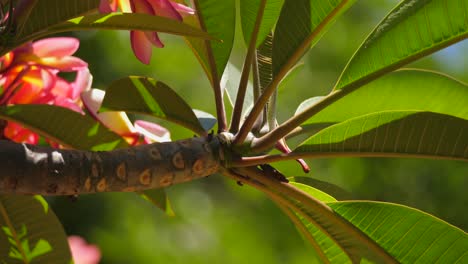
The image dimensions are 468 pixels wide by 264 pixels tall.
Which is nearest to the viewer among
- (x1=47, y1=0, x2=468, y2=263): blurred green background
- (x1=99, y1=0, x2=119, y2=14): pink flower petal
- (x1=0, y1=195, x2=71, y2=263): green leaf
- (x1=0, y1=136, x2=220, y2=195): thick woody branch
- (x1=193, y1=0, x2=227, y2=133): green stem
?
(x1=0, y1=136, x2=220, y2=195): thick woody branch

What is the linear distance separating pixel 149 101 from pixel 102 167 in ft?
0.58

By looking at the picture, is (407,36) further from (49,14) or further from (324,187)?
(49,14)

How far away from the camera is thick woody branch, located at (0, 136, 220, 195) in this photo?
0.86 metres

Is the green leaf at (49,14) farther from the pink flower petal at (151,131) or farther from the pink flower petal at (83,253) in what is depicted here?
the pink flower petal at (83,253)

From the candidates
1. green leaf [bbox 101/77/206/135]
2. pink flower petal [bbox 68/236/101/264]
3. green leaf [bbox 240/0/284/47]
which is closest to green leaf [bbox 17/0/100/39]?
green leaf [bbox 101/77/206/135]

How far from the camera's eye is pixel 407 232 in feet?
3.50

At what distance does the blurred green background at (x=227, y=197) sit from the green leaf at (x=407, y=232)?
13.2 ft

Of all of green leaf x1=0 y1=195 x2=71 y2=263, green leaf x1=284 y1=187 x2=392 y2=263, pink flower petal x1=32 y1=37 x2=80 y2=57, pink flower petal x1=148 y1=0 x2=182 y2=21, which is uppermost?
pink flower petal x1=148 y1=0 x2=182 y2=21

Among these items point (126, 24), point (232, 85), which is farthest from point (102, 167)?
point (232, 85)

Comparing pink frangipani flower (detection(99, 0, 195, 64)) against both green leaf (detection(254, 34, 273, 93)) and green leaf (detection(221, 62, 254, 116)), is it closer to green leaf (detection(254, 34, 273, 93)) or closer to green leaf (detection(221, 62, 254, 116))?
green leaf (detection(254, 34, 273, 93))

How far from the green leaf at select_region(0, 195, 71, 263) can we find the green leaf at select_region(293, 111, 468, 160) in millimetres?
362

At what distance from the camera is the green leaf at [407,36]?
3.33 ft

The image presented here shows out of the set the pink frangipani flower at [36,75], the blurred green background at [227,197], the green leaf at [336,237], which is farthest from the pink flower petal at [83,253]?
the blurred green background at [227,197]

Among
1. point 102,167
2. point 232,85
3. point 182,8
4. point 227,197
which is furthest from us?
point 227,197
